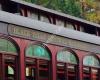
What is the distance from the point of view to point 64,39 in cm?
1024

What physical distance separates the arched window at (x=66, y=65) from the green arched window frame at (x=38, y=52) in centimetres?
55

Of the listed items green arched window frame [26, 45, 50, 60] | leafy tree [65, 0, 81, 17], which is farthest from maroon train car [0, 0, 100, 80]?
leafy tree [65, 0, 81, 17]

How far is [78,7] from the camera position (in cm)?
2608

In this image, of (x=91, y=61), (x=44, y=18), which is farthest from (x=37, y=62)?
(x=91, y=61)

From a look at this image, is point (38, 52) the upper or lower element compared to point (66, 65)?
upper

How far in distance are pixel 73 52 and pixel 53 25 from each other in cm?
98

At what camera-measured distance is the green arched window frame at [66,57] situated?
10.1 meters

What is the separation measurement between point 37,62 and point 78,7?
679 inches

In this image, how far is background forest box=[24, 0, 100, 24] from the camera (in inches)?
1027

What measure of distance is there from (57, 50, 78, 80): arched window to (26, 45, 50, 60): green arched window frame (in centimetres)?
55

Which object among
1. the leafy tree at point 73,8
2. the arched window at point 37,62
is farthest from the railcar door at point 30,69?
the leafy tree at point 73,8

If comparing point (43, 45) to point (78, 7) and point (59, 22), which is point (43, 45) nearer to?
point (59, 22)

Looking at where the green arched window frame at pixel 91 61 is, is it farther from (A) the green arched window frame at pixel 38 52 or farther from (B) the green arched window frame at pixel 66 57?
(A) the green arched window frame at pixel 38 52

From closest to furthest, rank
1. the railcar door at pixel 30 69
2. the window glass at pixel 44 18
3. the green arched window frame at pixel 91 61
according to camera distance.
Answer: the railcar door at pixel 30 69, the window glass at pixel 44 18, the green arched window frame at pixel 91 61
